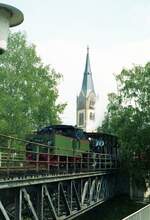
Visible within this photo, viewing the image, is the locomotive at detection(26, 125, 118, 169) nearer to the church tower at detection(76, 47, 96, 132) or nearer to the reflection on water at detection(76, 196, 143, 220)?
the reflection on water at detection(76, 196, 143, 220)

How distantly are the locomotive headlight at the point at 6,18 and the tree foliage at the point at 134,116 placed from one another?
35250 mm

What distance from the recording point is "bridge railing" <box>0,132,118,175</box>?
1385cm

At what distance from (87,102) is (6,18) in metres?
166

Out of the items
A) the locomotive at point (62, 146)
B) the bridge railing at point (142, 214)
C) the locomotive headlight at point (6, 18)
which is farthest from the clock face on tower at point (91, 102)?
the locomotive headlight at point (6, 18)

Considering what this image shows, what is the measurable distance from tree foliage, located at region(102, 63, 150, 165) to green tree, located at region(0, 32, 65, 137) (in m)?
6.34

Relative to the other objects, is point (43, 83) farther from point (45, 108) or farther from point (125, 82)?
point (125, 82)

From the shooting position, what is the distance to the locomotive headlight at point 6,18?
26.7 feet

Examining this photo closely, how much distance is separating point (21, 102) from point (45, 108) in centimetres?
318

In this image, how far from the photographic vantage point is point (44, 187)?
17.5 metres

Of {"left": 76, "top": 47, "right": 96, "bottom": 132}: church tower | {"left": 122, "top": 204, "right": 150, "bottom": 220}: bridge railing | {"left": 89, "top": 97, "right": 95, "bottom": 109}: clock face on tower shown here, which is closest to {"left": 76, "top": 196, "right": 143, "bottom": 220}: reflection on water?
{"left": 122, "top": 204, "right": 150, "bottom": 220}: bridge railing

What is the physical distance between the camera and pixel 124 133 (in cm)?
4369

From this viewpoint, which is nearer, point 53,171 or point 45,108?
point 53,171

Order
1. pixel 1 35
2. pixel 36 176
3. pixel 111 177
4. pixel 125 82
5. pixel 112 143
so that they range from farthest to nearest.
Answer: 1. pixel 125 82
2. pixel 112 143
3. pixel 111 177
4. pixel 36 176
5. pixel 1 35

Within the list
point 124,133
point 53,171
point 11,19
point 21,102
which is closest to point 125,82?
point 124,133
